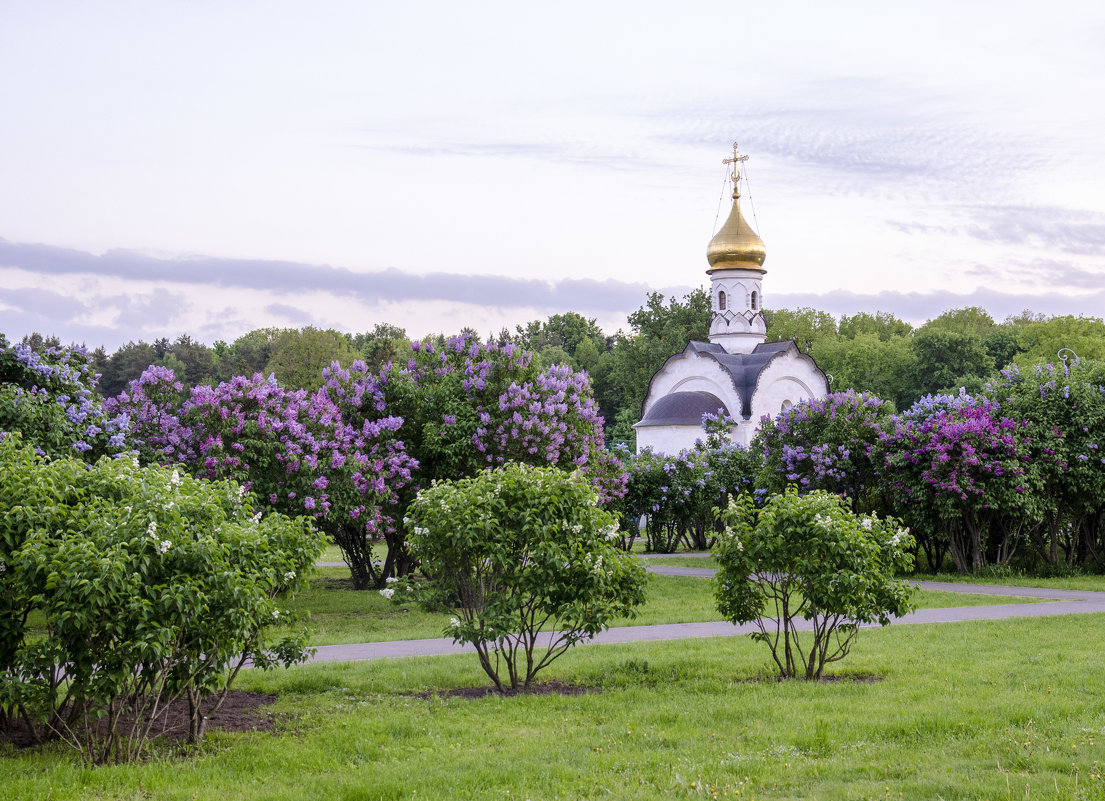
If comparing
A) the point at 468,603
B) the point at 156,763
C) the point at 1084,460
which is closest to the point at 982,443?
the point at 1084,460

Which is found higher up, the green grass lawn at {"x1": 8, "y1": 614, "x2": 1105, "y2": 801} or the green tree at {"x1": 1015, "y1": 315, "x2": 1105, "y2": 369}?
the green tree at {"x1": 1015, "y1": 315, "x2": 1105, "y2": 369}

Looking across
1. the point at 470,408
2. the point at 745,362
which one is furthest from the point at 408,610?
the point at 745,362

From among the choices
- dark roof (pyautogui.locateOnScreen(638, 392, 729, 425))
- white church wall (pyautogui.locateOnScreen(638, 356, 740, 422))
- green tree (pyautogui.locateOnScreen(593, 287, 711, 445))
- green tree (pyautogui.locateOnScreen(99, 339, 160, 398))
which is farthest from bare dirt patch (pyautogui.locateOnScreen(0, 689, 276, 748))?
green tree (pyautogui.locateOnScreen(99, 339, 160, 398))

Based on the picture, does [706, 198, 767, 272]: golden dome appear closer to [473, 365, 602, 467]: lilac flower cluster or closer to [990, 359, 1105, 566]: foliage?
[990, 359, 1105, 566]: foliage

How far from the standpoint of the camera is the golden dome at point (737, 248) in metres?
44.6

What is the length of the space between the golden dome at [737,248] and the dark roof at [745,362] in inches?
137

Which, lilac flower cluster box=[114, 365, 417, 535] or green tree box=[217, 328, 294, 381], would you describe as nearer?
lilac flower cluster box=[114, 365, 417, 535]

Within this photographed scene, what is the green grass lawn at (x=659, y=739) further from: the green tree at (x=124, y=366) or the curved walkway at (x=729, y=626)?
the green tree at (x=124, y=366)

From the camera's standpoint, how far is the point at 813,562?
8.66m

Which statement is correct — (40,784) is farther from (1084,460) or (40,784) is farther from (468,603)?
(1084,460)

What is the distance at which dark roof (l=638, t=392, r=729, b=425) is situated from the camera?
131 feet

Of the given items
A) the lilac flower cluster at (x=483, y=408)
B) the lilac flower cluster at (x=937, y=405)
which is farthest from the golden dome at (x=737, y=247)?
the lilac flower cluster at (x=483, y=408)

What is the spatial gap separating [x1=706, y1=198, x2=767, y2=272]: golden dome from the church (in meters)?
0.04

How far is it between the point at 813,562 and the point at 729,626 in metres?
3.99
